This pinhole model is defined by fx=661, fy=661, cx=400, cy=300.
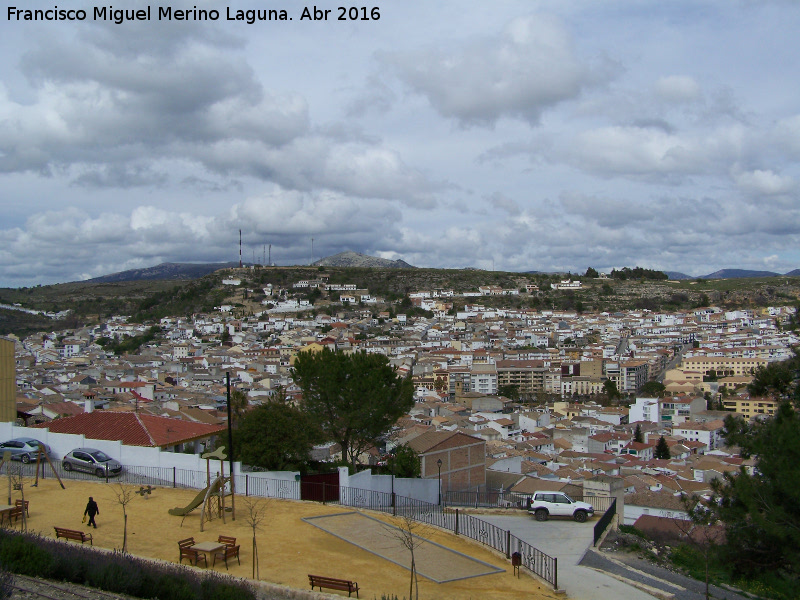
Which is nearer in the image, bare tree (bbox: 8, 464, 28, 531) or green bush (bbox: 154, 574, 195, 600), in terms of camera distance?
green bush (bbox: 154, 574, 195, 600)

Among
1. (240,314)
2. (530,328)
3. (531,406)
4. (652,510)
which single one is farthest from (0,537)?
(240,314)

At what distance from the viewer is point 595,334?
9781 cm

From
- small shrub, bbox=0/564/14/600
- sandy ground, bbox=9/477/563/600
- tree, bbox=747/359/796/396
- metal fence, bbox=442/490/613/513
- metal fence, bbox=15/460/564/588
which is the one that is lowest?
metal fence, bbox=442/490/613/513

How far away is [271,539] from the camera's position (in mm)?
10766

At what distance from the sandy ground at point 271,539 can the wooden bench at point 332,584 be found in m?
0.24

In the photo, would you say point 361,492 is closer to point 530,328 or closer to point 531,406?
point 531,406

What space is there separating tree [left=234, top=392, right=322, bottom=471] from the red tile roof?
9.29ft

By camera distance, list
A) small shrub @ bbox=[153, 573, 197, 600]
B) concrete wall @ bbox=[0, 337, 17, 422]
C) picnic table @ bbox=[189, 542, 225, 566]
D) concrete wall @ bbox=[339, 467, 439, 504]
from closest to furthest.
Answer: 1. small shrub @ bbox=[153, 573, 197, 600]
2. picnic table @ bbox=[189, 542, 225, 566]
3. concrete wall @ bbox=[339, 467, 439, 504]
4. concrete wall @ bbox=[0, 337, 17, 422]

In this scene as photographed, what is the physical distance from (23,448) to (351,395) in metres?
8.08

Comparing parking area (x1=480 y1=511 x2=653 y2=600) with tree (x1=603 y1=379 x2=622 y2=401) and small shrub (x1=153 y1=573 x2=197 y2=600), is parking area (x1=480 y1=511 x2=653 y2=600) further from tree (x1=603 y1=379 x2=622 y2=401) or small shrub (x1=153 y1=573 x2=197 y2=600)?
tree (x1=603 y1=379 x2=622 y2=401)

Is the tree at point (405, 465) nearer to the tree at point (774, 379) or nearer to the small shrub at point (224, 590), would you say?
the tree at point (774, 379)

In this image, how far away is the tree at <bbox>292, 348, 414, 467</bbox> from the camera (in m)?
17.2

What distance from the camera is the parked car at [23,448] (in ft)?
52.1

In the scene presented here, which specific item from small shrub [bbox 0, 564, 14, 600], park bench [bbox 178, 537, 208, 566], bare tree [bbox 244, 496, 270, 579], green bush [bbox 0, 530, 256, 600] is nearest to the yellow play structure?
bare tree [bbox 244, 496, 270, 579]
